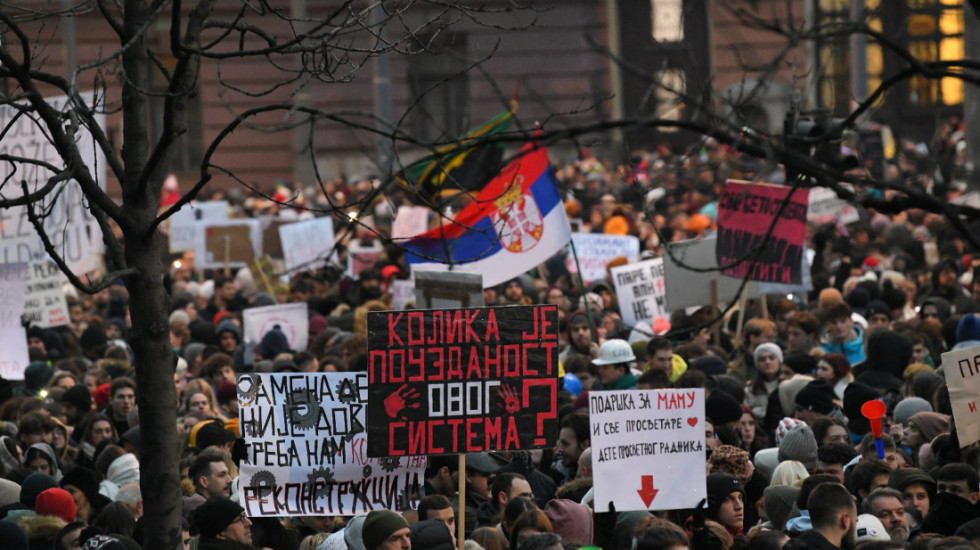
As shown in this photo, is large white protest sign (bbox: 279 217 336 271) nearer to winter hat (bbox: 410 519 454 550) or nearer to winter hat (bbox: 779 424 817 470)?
winter hat (bbox: 779 424 817 470)

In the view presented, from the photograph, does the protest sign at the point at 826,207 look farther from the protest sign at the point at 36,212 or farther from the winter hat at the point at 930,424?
the winter hat at the point at 930,424

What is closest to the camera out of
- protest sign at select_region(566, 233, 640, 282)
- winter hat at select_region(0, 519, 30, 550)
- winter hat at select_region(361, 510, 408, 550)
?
winter hat at select_region(361, 510, 408, 550)

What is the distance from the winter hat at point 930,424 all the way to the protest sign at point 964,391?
2.18 ft

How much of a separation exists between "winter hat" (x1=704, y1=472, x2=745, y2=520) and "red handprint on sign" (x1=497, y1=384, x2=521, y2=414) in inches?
37.2

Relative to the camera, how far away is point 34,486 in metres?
7.52

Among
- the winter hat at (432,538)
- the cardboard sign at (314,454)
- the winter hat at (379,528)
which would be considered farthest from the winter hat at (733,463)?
the winter hat at (379,528)

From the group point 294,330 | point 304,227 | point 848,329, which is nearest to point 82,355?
point 294,330

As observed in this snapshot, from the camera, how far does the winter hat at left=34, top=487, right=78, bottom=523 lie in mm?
7003

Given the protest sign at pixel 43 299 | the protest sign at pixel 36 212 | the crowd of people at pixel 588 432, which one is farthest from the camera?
the protest sign at pixel 43 299

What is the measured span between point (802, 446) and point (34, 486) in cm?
365

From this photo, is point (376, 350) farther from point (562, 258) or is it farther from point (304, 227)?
point (304, 227)

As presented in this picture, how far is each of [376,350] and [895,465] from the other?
8.63ft

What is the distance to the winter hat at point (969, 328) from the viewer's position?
1027cm

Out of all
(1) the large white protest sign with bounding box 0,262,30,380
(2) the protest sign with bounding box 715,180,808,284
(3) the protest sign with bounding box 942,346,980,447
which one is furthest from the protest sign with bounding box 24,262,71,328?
(3) the protest sign with bounding box 942,346,980,447
